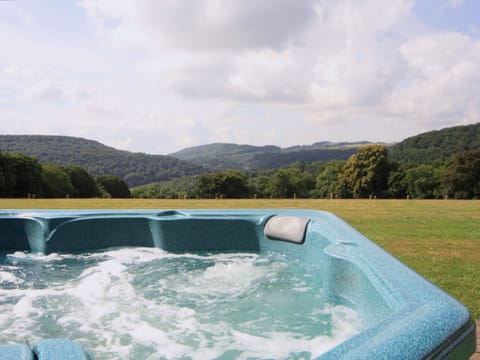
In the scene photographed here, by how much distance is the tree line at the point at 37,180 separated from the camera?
2252 cm

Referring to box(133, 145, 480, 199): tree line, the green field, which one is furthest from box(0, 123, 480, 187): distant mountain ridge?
the green field

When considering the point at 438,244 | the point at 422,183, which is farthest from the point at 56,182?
the point at 438,244

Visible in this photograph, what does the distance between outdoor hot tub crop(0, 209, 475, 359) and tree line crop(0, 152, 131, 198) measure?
14.4 metres

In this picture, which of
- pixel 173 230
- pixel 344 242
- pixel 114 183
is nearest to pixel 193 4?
pixel 173 230

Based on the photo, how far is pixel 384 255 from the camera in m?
2.13

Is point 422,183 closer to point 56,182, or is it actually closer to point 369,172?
point 369,172

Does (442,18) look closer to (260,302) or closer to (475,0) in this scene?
(475,0)

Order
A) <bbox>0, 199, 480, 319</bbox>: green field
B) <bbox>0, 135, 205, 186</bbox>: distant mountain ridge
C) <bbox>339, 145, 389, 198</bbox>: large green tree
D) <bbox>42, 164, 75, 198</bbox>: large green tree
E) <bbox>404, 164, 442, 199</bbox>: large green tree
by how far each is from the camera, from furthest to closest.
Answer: <bbox>0, 135, 205, 186</bbox>: distant mountain ridge
<bbox>42, 164, 75, 198</bbox>: large green tree
<bbox>404, 164, 442, 199</bbox>: large green tree
<bbox>339, 145, 389, 198</bbox>: large green tree
<bbox>0, 199, 480, 319</bbox>: green field

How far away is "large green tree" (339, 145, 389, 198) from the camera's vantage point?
25781 millimetres

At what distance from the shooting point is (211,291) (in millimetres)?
2873

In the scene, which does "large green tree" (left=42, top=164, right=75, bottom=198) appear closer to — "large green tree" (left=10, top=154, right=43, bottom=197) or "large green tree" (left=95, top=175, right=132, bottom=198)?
"large green tree" (left=10, top=154, right=43, bottom=197)

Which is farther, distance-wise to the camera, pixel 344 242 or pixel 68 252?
pixel 68 252

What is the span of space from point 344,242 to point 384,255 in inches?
20.3

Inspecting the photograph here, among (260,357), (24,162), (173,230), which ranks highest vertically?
(24,162)
